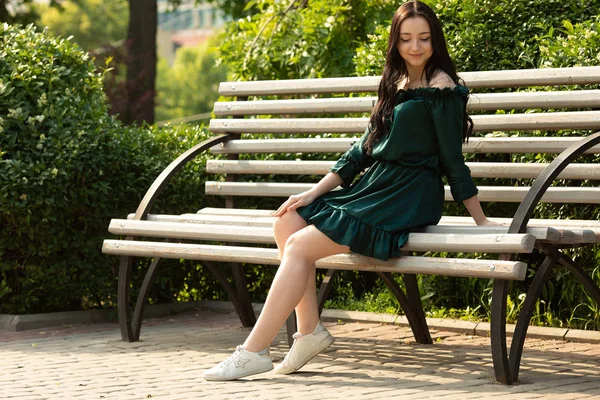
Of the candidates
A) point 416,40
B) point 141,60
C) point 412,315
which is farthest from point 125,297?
point 141,60

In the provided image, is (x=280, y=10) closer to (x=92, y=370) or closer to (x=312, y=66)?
(x=312, y=66)

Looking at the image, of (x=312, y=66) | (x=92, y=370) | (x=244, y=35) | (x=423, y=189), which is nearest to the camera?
(x=423, y=189)

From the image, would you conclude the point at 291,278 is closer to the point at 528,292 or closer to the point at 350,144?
the point at 528,292

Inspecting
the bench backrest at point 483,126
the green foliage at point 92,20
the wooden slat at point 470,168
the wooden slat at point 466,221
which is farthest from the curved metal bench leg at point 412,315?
the green foliage at point 92,20

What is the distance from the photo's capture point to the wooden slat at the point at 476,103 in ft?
16.7

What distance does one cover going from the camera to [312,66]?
27.2 ft

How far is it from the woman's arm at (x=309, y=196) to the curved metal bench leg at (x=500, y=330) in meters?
0.87

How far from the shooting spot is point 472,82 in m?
5.44

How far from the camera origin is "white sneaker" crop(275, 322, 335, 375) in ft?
15.5

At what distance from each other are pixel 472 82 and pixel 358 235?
49.9 inches

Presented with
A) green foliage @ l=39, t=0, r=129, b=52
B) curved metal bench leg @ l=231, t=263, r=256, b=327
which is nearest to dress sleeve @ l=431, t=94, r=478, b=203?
curved metal bench leg @ l=231, t=263, r=256, b=327

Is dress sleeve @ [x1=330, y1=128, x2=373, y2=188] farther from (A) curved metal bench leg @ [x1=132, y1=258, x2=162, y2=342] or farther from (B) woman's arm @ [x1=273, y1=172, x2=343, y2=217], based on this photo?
(A) curved metal bench leg @ [x1=132, y1=258, x2=162, y2=342]

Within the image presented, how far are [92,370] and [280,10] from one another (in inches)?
171

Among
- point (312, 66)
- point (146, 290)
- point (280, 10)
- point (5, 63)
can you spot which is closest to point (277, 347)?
point (146, 290)
